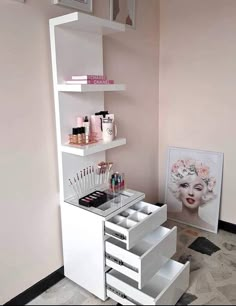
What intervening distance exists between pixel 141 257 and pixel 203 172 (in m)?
1.26

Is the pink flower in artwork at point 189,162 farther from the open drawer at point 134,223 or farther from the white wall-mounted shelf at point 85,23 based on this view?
the white wall-mounted shelf at point 85,23

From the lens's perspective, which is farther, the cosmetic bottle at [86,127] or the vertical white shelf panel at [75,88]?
the cosmetic bottle at [86,127]

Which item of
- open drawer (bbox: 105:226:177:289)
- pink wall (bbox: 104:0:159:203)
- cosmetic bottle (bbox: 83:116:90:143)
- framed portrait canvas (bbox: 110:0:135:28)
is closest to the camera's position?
open drawer (bbox: 105:226:177:289)

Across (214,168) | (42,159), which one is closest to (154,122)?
(214,168)

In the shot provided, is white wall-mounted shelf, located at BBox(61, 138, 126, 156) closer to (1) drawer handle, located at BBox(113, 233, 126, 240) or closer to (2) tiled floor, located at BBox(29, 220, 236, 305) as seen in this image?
(1) drawer handle, located at BBox(113, 233, 126, 240)

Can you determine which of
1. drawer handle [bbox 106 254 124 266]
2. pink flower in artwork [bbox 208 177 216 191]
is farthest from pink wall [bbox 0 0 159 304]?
pink flower in artwork [bbox 208 177 216 191]

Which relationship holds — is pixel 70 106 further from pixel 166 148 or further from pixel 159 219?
pixel 166 148

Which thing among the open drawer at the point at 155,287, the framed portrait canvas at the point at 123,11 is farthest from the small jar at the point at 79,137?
the framed portrait canvas at the point at 123,11

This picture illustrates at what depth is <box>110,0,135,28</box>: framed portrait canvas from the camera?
6.43ft

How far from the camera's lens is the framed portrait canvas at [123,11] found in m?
1.96

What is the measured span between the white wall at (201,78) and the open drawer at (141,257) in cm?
99

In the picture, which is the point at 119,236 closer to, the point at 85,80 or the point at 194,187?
the point at 85,80

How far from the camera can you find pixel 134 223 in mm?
1579

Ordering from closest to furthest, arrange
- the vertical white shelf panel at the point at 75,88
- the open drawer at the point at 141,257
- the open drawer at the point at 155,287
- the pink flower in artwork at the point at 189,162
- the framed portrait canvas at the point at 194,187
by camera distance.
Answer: the open drawer at the point at 155,287, the open drawer at the point at 141,257, the vertical white shelf panel at the point at 75,88, the framed portrait canvas at the point at 194,187, the pink flower in artwork at the point at 189,162
